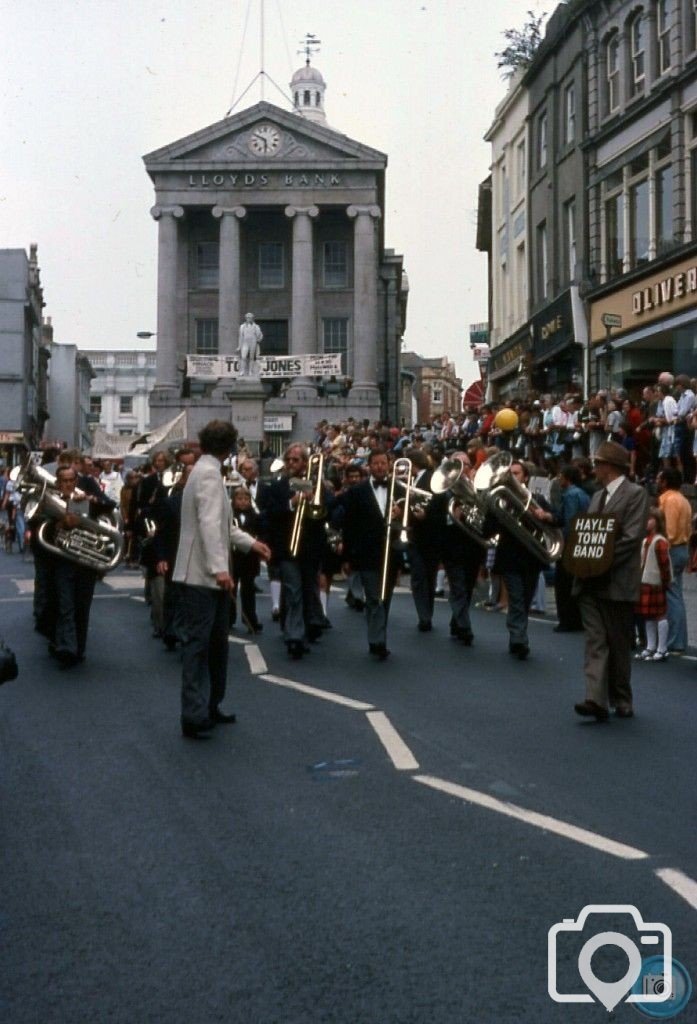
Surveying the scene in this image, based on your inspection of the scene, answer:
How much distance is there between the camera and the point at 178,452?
15.9 m

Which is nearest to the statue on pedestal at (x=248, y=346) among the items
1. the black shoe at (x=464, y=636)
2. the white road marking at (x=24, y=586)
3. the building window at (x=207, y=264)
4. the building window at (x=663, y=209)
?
the building window at (x=207, y=264)

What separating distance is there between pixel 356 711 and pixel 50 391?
306ft

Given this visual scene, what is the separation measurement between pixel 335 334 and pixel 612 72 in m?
37.1

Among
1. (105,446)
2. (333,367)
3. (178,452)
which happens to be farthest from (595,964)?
(333,367)

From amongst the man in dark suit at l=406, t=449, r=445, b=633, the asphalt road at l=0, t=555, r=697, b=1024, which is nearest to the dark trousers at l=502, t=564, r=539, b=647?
the asphalt road at l=0, t=555, r=697, b=1024

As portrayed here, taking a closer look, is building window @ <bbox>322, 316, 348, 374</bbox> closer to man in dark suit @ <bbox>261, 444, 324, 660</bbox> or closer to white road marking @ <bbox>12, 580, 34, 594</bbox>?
white road marking @ <bbox>12, 580, 34, 594</bbox>

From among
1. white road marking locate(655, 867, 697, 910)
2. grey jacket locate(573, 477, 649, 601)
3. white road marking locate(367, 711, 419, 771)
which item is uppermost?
grey jacket locate(573, 477, 649, 601)

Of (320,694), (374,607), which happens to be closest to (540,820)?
(320,694)

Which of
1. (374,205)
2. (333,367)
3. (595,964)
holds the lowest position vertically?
(595,964)

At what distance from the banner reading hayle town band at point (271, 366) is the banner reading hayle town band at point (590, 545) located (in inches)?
1888

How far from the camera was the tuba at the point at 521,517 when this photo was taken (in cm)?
1451

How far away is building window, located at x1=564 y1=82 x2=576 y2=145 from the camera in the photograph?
38812 mm

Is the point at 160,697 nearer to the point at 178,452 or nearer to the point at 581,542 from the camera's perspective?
the point at 581,542

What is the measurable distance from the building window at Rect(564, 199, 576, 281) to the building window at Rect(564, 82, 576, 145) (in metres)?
1.66
